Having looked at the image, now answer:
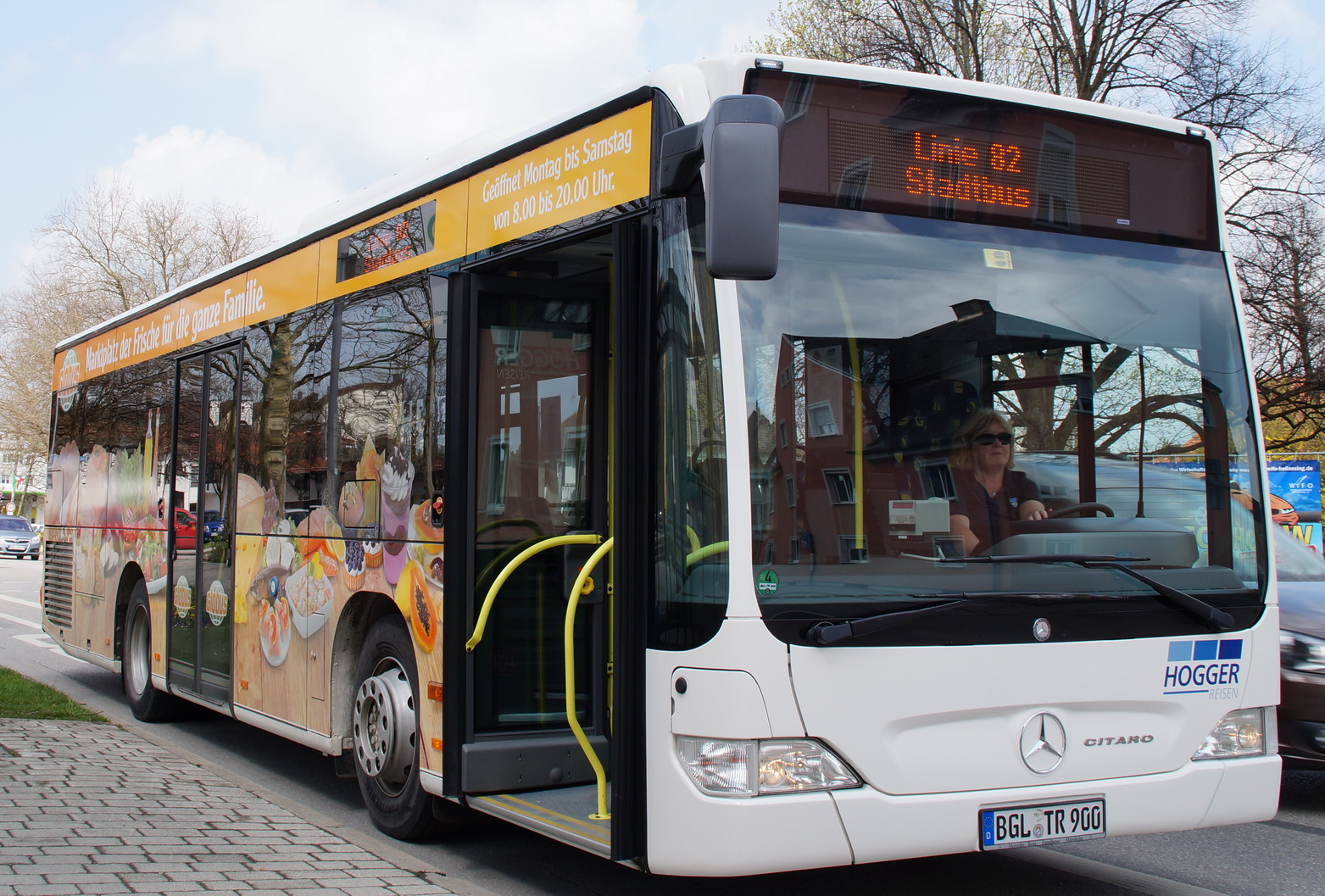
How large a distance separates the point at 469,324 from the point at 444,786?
6.54 feet

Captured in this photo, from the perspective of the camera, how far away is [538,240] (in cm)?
529

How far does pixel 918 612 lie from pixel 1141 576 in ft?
3.00

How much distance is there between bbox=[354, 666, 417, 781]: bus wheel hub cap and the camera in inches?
234

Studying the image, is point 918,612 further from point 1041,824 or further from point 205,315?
point 205,315

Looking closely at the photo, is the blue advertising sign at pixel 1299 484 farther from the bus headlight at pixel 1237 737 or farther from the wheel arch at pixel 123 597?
the wheel arch at pixel 123 597

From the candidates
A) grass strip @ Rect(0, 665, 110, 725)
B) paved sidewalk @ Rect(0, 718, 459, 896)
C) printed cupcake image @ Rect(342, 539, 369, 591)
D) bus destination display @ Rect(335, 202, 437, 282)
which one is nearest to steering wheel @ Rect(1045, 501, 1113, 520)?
paved sidewalk @ Rect(0, 718, 459, 896)

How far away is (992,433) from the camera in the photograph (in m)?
4.50

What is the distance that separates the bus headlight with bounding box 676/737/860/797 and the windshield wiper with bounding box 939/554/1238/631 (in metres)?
0.84

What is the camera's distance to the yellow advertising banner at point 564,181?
471cm

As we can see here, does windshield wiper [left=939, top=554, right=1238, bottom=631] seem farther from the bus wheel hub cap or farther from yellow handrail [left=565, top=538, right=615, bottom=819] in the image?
the bus wheel hub cap

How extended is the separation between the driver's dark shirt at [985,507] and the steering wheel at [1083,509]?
0.18m

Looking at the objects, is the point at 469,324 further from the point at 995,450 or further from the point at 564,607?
the point at 995,450

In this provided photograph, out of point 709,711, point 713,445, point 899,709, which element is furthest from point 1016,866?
point 713,445

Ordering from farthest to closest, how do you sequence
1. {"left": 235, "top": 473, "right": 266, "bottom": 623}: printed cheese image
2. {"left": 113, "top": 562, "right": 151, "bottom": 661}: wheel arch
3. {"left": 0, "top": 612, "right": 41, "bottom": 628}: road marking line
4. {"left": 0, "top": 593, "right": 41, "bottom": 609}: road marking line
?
{"left": 0, "top": 593, "right": 41, "bottom": 609}: road marking line, {"left": 0, "top": 612, "right": 41, "bottom": 628}: road marking line, {"left": 113, "top": 562, "right": 151, "bottom": 661}: wheel arch, {"left": 235, "top": 473, "right": 266, "bottom": 623}: printed cheese image
